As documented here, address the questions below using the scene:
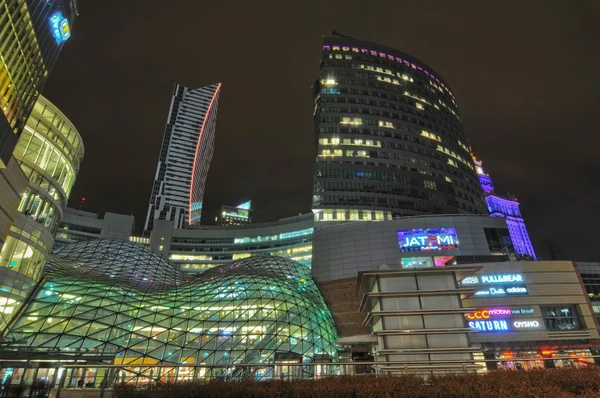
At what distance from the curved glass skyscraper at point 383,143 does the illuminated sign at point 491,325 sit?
1797 inches

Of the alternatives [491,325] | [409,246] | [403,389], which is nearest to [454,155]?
[409,246]

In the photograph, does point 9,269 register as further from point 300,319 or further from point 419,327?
point 419,327

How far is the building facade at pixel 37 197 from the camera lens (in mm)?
32469

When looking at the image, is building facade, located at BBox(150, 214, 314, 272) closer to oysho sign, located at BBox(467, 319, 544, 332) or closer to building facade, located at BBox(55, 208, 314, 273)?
building facade, located at BBox(55, 208, 314, 273)

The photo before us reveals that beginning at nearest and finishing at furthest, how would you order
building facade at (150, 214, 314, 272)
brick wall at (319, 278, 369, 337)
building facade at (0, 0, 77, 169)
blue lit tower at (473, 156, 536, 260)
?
building facade at (0, 0, 77, 169)
brick wall at (319, 278, 369, 337)
building facade at (150, 214, 314, 272)
blue lit tower at (473, 156, 536, 260)

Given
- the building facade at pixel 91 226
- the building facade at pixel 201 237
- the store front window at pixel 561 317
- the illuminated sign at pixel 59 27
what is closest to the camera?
the store front window at pixel 561 317

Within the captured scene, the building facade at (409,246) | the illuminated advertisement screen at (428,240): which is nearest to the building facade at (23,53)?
the building facade at (409,246)

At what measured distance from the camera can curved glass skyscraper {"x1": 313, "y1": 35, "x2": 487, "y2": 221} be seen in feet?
317

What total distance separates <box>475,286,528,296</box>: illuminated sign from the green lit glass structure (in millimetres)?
27524

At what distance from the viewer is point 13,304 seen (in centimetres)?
3394

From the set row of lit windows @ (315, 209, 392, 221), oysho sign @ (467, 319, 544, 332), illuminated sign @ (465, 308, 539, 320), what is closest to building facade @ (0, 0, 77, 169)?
illuminated sign @ (465, 308, 539, 320)

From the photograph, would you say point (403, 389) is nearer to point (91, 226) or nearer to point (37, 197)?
point (37, 197)

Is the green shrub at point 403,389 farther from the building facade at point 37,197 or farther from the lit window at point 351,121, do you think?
the lit window at point 351,121

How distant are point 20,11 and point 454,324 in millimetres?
65947
